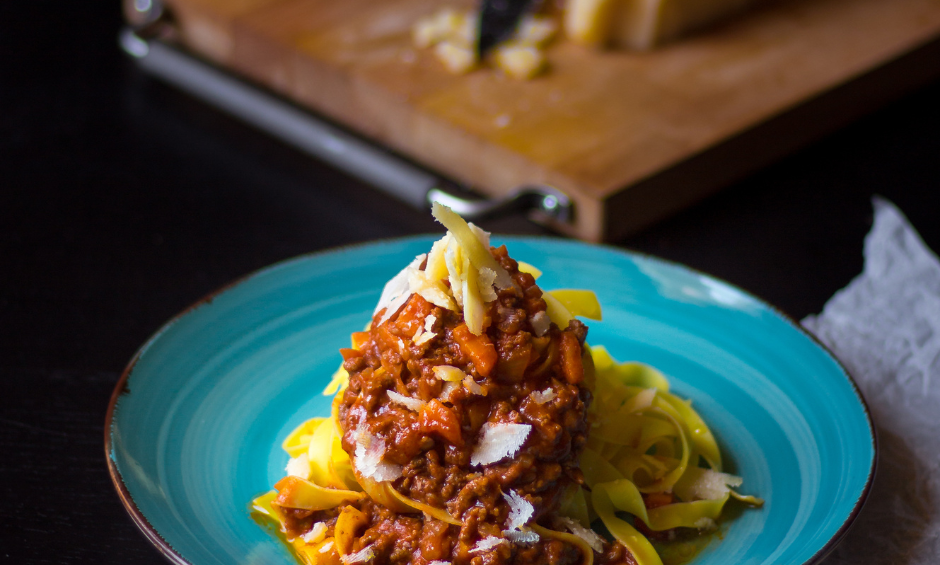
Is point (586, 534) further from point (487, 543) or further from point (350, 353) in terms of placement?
point (350, 353)

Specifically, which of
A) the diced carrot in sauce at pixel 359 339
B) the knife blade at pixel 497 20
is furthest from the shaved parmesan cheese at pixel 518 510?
the knife blade at pixel 497 20

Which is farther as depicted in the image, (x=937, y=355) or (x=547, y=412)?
(x=937, y=355)

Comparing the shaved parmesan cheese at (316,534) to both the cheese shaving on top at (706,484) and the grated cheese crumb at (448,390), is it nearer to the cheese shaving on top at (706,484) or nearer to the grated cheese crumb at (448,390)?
the grated cheese crumb at (448,390)

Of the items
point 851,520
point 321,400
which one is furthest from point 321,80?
point 851,520

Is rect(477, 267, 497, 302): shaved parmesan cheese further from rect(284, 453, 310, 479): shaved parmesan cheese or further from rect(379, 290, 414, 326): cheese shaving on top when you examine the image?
rect(284, 453, 310, 479): shaved parmesan cheese

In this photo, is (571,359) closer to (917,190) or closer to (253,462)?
(253,462)

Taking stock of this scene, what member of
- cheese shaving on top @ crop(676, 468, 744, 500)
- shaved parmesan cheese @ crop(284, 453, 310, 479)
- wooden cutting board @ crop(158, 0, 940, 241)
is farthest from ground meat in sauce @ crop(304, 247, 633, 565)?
wooden cutting board @ crop(158, 0, 940, 241)
